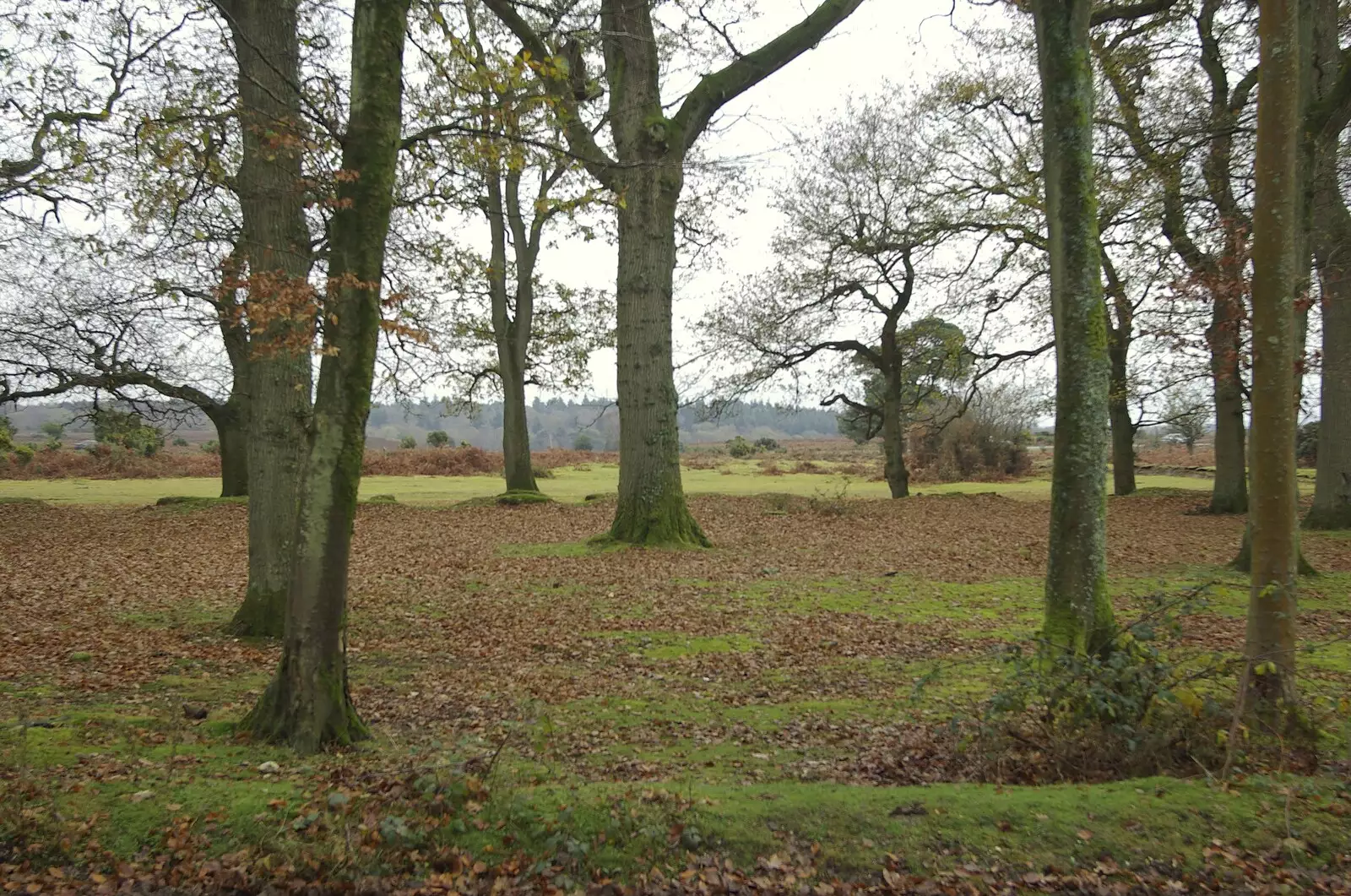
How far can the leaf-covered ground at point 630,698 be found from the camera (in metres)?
3.46

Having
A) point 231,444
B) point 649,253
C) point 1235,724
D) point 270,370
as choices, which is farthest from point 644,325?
point 231,444

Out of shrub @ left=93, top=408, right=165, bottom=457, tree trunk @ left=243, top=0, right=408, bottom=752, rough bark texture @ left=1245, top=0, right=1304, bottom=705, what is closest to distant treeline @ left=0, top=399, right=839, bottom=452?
shrub @ left=93, top=408, right=165, bottom=457

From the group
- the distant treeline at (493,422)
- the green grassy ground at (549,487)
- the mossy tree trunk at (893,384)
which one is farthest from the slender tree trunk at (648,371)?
the mossy tree trunk at (893,384)

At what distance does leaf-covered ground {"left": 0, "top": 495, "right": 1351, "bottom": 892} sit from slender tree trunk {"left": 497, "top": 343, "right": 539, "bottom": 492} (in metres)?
8.49

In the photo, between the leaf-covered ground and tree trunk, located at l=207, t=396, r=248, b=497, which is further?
tree trunk, located at l=207, t=396, r=248, b=497

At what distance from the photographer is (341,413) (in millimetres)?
4586

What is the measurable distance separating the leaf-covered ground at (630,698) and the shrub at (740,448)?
44914 millimetres

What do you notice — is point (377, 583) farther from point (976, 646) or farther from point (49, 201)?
point (49, 201)

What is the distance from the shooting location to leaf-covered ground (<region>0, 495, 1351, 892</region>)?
3463 millimetres

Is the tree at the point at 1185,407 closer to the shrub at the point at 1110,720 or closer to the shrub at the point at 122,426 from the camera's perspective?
the shrub at the point at 1110,720

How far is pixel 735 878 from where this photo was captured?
128 inches

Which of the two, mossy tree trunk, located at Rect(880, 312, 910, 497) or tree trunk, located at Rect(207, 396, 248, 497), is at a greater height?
mossy tree trunk, located at Rect(880, 312, 910, 497)

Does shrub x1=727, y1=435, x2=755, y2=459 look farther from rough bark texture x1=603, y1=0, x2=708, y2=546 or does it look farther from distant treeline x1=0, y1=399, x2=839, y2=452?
rough bark texture x1=603, y1=0, x2=708, y2=546

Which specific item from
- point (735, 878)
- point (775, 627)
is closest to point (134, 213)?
point (775, 627)
